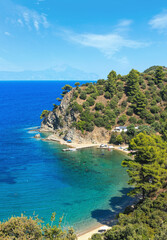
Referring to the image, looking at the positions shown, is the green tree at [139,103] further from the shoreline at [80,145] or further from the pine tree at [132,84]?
the shoreline at [80,145]

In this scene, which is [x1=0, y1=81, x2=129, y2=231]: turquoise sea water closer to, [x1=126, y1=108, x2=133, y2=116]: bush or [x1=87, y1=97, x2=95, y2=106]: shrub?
[x1=87, y1=97, x2=95, y2=106]: shrub

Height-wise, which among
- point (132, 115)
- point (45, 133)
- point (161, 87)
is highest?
point (161, 87)

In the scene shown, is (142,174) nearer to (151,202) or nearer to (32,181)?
(151,202)

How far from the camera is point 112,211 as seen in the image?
125 ft

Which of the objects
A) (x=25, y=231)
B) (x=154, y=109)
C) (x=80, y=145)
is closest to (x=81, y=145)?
(x=80, y=145)

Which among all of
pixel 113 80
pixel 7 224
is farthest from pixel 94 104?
pixel 7 224

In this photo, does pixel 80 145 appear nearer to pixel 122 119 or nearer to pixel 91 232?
pixel 122 119

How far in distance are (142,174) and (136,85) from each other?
247ft

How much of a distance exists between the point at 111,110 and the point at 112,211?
61.3 m

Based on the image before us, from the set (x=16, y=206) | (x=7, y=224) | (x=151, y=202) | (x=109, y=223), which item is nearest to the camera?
(x=7, y=224)

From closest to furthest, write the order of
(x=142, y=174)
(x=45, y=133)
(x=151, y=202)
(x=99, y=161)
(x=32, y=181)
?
(x=151, y=202)
(x=142, y=174)
(x=32, y=181)
(x=99, y=161)
(x=45, y=133)

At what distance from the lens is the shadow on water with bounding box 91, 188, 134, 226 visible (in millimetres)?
35469

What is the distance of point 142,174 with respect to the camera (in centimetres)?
3206

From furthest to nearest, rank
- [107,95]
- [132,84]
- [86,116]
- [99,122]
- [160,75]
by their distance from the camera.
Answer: [160,75]
[132,84]
[107,95]
[86,116]
[99,122]
